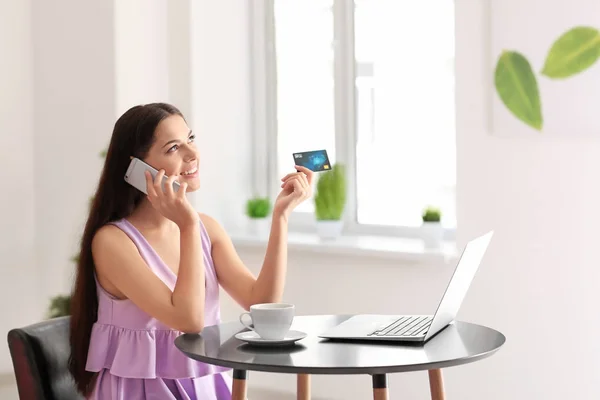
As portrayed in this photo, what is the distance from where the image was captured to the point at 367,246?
341cm

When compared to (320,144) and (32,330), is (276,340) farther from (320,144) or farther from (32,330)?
(320,144)

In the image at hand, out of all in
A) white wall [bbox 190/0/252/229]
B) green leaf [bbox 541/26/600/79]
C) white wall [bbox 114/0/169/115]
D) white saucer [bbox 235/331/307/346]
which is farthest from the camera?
white wall [bbox 190/0/252/229]

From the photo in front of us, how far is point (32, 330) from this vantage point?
1.93 meters

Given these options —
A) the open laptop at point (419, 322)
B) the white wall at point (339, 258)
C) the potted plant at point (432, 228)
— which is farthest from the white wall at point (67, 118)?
the open laptop at point (419, 322)

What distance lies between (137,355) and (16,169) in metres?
2.18

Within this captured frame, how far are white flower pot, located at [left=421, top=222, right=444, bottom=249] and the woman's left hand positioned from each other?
1.10 metres

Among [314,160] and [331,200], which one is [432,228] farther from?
[314,160]

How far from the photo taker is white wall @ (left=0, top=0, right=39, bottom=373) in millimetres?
3873

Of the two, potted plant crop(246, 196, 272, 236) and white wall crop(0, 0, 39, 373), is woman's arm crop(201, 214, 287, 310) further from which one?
white wall crop(0, 0, 39, 373)

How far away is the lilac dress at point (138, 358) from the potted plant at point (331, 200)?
159cm

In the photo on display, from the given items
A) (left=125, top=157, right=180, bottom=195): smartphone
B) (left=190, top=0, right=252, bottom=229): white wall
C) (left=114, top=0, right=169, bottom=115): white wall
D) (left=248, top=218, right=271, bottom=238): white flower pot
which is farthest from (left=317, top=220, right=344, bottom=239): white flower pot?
(left=125, top=157, right=180, bottom=195): smartphone

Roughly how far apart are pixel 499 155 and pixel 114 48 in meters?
1.65

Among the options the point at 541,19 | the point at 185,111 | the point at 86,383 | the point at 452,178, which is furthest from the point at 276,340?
the point at 185,111

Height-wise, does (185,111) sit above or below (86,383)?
above
